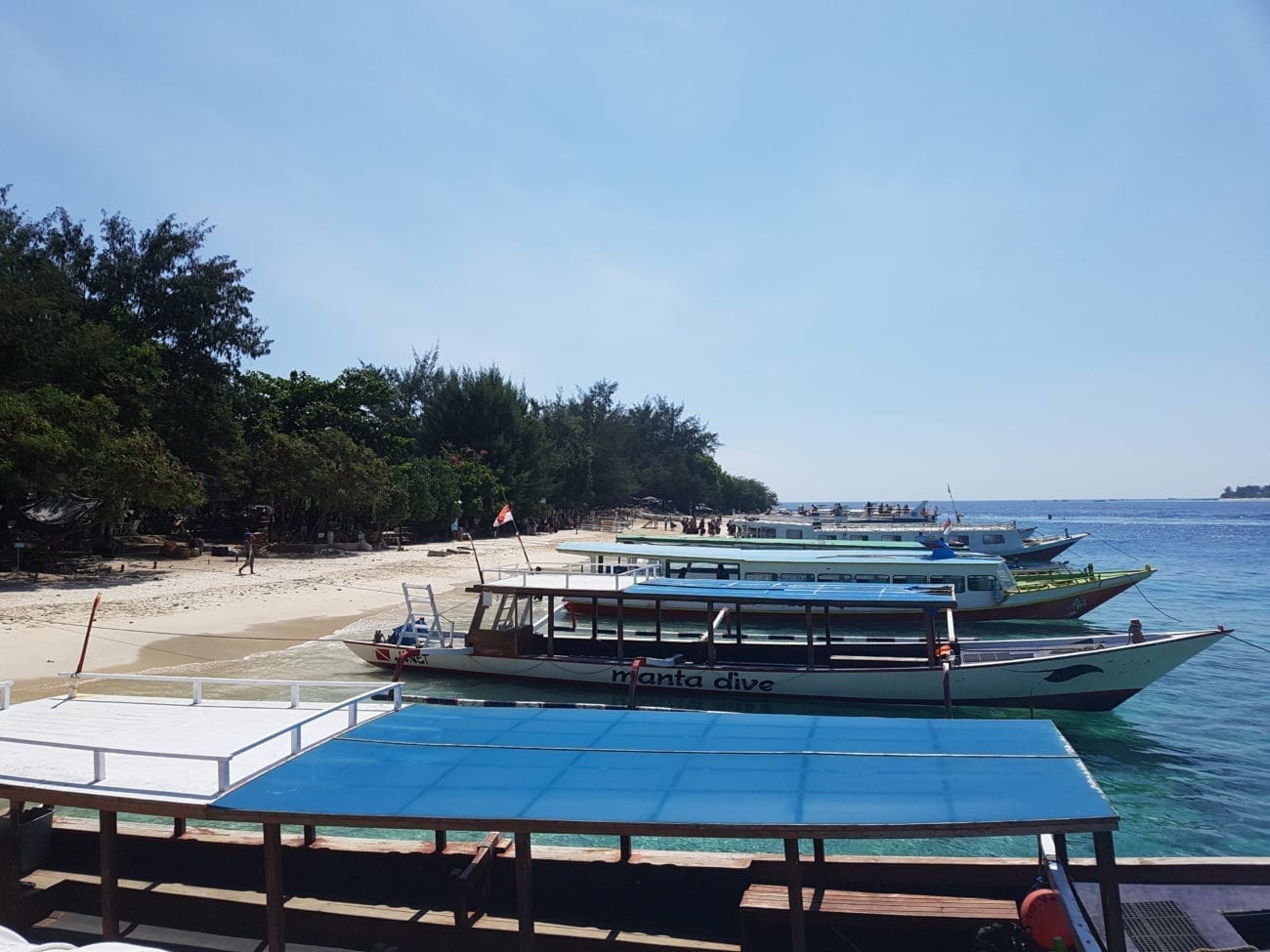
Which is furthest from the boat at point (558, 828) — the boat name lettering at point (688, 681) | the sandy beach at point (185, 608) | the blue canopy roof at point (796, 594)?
the sandy beach at point (185, 608)

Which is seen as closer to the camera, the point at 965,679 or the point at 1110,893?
the point at 1110,893

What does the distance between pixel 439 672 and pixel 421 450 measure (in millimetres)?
52276

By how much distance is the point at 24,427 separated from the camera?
2950cm

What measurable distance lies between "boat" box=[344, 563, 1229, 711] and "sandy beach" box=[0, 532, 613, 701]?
6387mm

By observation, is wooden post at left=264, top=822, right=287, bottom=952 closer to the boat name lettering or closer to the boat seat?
the boat name lettering

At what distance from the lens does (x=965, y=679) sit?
1859 cm

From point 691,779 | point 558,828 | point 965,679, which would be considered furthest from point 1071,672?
point 558,828

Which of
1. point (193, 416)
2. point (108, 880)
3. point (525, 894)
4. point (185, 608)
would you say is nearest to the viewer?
point (525, 894)

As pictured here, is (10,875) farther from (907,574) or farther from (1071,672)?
(907,574)

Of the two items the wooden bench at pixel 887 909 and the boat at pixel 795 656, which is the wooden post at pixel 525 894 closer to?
the wooden bench at pixel 887 909

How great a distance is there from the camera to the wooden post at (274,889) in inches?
255

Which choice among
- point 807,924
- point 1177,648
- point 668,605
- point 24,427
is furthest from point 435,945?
point 24,427

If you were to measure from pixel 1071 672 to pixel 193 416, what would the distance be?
1708 inches

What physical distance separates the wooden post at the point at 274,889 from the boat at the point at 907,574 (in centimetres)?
2160
